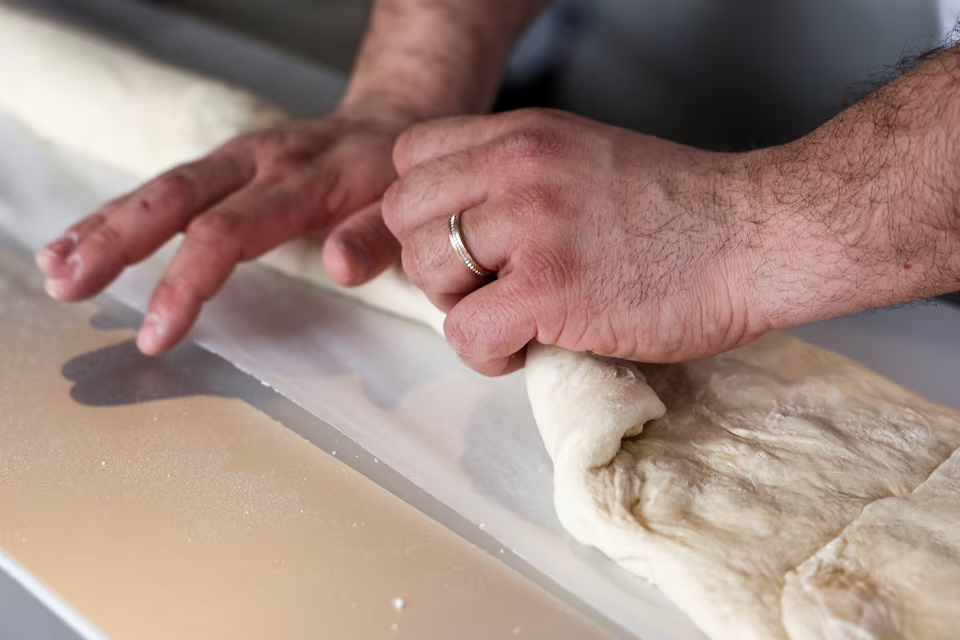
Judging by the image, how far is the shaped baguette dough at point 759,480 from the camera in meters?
0.86

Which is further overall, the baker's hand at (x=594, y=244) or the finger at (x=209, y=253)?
the finger at (x=209, y=253)

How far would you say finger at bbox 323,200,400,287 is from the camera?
1232mm

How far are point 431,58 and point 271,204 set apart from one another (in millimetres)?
619

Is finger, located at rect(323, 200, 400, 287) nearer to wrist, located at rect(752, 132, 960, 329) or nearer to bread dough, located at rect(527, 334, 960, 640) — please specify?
bread dough, located at rect(527, 334, 960, 640)

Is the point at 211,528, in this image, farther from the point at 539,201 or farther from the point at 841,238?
the point at 841,238

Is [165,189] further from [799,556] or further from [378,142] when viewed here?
[799,556]

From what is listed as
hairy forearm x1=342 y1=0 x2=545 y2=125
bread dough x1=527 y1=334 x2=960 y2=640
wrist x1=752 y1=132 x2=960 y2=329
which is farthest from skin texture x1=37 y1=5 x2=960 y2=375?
hairy forearm x1=342 y1=0 x2=545 y2=125

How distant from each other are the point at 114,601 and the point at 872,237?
0.89 metres

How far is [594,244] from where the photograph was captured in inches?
39.6

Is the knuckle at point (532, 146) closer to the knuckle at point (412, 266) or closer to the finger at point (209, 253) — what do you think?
the knuckle at point (412, 266)

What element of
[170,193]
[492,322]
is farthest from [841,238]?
[170,193]

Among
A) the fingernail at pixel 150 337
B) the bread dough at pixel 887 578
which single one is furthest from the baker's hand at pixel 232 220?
the bread dough at pixel 887 578

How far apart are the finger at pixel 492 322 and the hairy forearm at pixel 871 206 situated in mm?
275

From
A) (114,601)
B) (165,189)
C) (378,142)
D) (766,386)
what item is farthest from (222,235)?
(766,386)
